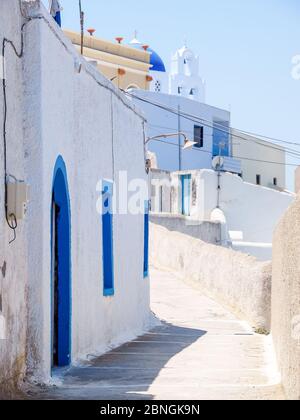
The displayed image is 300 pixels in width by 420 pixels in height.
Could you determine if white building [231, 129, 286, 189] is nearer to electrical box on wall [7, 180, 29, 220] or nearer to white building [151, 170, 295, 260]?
white building [151, 170, 295, 260]

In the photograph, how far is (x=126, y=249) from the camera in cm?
1359

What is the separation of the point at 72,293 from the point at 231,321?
8.40m

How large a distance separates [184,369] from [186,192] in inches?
1169

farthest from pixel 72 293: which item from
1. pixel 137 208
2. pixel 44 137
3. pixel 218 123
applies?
pixel 218 123

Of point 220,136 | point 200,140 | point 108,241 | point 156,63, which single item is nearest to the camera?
point 108,241

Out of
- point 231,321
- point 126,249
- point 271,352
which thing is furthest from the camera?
point 231,321

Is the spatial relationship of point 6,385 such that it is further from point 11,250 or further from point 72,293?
point 72,293

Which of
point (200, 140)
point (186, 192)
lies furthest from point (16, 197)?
point (200, 140)

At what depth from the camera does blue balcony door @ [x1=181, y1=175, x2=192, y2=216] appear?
3822 centimetres

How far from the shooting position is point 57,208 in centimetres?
913

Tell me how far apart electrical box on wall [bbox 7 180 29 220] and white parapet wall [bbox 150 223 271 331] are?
346 inches

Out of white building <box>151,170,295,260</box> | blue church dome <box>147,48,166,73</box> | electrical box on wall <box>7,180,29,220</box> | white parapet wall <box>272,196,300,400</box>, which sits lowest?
white parapet wall <box>272,196,300,400</box>

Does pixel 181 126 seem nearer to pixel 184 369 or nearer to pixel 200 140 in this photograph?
pixel 200 140

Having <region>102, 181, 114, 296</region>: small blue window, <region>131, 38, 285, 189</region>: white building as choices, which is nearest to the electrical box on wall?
<region>102, 181, 114, 296</region>: small blue window
